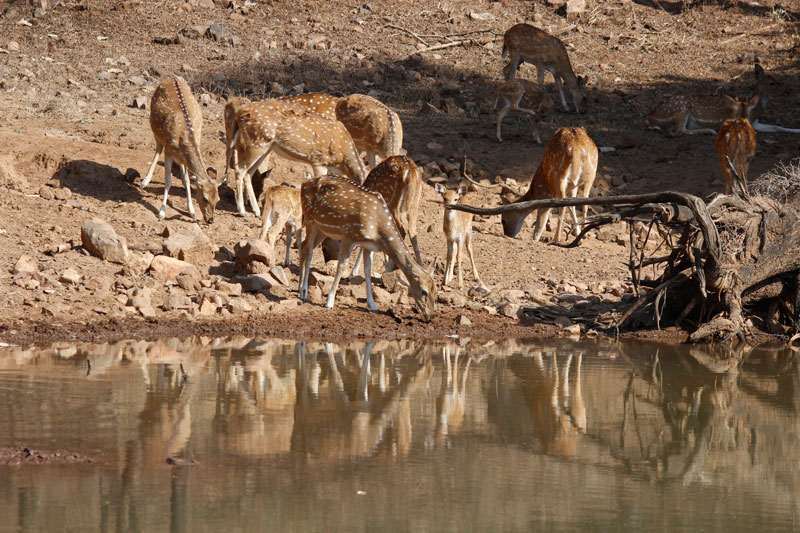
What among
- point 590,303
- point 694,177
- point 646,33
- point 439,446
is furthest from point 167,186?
point 646,33

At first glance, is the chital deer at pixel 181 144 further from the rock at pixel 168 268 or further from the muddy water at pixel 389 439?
the muddy water at pixel 389 439

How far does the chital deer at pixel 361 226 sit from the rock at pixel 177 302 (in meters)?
1.44

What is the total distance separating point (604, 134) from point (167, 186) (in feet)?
31.1

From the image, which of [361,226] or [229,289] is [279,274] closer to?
[229,289]

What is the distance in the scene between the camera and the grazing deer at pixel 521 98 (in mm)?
18344

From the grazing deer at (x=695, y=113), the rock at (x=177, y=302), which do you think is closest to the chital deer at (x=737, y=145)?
the grazing deer at (x=695, y=113)

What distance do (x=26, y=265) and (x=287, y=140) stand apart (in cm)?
389

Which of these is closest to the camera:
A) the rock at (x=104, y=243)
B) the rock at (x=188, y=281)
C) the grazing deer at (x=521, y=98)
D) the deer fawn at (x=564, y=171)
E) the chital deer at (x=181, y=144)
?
the rock at (x=188, y=281)

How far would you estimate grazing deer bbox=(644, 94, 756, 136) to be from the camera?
63.5 ft

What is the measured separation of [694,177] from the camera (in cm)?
1691

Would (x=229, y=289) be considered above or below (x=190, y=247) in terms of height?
below

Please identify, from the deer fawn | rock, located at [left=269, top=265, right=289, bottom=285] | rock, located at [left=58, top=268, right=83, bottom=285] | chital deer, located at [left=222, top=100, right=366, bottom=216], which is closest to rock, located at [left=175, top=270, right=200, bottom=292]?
rock, located at [left=269, top=265, right=289, bottom=285]

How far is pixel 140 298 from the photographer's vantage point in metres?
10.1

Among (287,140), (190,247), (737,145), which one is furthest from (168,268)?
(737,145)
